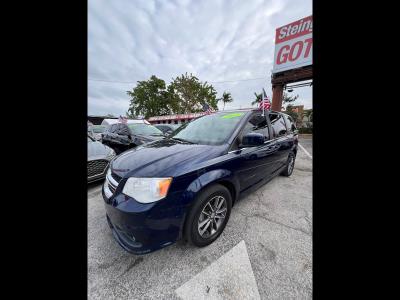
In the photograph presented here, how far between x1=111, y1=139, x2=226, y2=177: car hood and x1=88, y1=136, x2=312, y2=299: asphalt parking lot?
96cm

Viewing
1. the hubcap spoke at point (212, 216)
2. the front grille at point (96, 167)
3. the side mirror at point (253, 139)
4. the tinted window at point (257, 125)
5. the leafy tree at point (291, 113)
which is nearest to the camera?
the hubcap spoke at point (212, 216)

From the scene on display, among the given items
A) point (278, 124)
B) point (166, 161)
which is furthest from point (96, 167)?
point (278, 124)

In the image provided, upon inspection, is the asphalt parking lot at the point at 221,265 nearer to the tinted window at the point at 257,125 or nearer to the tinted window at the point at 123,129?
the tinted window at the point at 257,125

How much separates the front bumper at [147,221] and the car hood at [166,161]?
0.23 meters

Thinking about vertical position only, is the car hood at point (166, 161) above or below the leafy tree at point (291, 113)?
below

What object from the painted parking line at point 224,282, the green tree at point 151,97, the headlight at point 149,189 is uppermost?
the green tree at point 151,97

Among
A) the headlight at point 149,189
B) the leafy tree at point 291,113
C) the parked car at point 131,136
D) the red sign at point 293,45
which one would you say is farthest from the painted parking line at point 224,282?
the leafy tree at point 291,113

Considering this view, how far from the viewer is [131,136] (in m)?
5.71

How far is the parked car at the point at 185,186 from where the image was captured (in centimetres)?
141

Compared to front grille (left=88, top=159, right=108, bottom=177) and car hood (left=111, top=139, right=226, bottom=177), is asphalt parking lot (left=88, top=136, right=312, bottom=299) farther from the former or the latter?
front grille (left=88, top=159, right=108, bottom=177)

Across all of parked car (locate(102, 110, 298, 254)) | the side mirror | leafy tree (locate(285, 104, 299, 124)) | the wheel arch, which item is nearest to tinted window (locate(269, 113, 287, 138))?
parked car (locate(102, 110, 298, 254))
